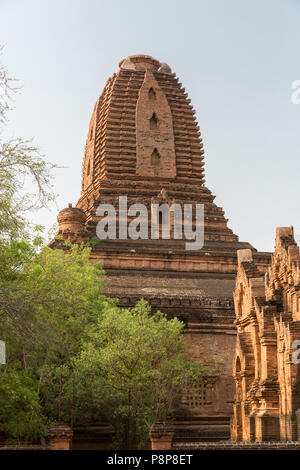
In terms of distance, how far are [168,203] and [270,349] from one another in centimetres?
1784

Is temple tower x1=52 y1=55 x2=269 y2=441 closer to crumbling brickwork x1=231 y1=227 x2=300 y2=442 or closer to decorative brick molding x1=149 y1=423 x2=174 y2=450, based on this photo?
crumbling brickwork x1=231 y1=227 x2=300 y2=442

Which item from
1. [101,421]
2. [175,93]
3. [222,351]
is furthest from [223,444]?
[175,93]

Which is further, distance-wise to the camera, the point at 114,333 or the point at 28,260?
the point at 114,333

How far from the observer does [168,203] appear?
3466 cm

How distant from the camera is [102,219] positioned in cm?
3319

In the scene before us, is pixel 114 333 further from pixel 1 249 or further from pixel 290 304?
pixel 1 249

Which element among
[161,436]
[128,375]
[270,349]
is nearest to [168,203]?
[128,375]

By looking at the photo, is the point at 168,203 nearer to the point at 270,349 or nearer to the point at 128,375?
the point at 128,375

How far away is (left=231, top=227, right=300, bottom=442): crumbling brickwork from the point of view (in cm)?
1630

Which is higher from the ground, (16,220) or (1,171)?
(1,171)

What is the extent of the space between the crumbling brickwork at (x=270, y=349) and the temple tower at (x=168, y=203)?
18.8 ft

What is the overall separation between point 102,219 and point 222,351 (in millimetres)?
9739

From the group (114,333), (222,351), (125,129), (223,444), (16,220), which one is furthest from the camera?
(125,129)

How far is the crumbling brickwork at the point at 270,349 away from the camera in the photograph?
1630cm
